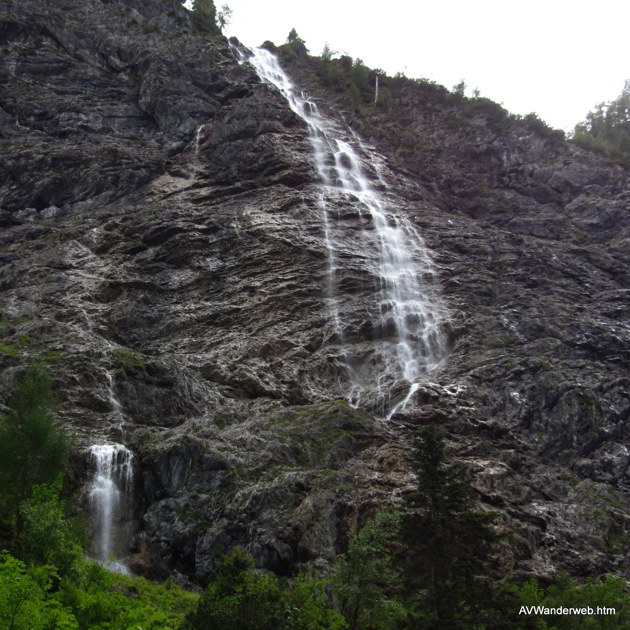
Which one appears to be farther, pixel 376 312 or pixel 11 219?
pixel 11 219

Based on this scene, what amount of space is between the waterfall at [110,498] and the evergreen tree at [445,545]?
11.2 metres

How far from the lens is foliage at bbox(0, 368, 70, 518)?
2048cm

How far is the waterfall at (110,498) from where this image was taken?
79.8 feet

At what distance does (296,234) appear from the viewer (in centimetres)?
4400

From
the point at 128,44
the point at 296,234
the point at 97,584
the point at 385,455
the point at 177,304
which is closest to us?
the point at 97,584

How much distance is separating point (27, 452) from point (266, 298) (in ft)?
66.4

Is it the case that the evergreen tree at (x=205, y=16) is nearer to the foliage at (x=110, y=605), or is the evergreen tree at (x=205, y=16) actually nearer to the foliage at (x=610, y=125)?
the foliage at (x=610, y=125)

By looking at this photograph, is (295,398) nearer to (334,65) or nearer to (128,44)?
(128,44)

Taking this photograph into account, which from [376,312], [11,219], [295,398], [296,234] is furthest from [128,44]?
[295,398]

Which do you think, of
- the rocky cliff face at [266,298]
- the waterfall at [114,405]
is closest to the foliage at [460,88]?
the rocky cliff face at [266,298]

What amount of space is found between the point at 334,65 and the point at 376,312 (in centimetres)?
5097

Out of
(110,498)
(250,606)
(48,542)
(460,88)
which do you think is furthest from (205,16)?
(250,606)

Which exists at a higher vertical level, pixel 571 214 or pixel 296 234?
pixel 571 214

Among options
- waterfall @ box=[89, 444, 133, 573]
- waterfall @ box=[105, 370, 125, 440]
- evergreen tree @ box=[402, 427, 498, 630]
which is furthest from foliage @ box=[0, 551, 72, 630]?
waterfall @ box=[105, 370, 125, 440]
